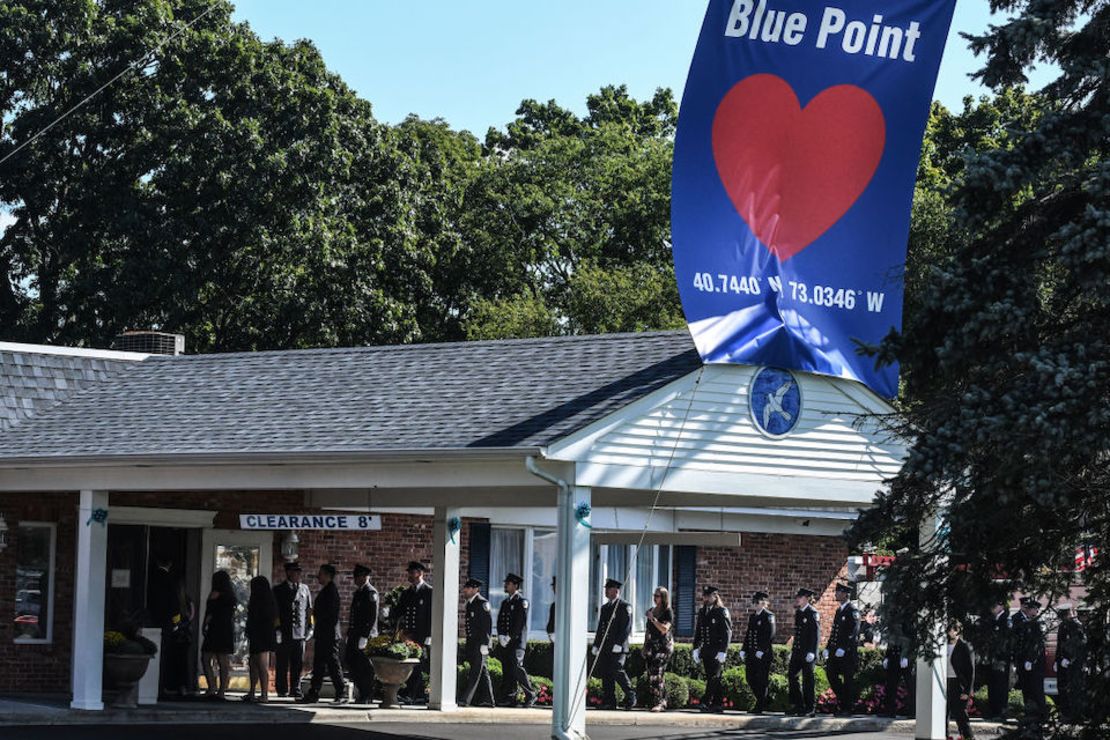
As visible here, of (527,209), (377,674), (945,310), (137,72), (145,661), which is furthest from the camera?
(527,209)

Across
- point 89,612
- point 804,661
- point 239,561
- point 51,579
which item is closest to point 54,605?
point 51,579

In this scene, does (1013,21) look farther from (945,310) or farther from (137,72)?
(137,72)

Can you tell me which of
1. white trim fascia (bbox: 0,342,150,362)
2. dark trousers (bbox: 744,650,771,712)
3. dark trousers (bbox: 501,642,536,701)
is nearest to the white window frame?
white trim fascia (bbox: 0,342,150,362)

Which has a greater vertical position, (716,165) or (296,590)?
(716,165)

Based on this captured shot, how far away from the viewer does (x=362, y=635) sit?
2428 centimetres

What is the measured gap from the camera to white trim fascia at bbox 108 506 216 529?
24266mm

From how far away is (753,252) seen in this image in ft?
61.7

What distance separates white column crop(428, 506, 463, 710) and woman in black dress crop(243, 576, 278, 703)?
2090 millimetres

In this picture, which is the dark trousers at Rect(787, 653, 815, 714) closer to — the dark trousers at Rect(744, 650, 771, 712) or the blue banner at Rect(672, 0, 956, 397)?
the dark trousers at Rect(744, 650, 771, 712)

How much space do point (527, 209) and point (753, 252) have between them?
28486 millimetres

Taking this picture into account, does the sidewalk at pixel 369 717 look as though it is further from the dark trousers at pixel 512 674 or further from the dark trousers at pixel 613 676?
the dark trousers at pixel 512 674

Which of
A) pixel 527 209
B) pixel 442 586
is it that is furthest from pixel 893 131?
pixel 527 209

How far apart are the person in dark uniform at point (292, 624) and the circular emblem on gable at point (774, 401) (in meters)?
8.19

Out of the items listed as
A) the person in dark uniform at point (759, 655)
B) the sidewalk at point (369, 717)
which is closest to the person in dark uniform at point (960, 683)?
Result: the sidewalk at point (369, 717)
